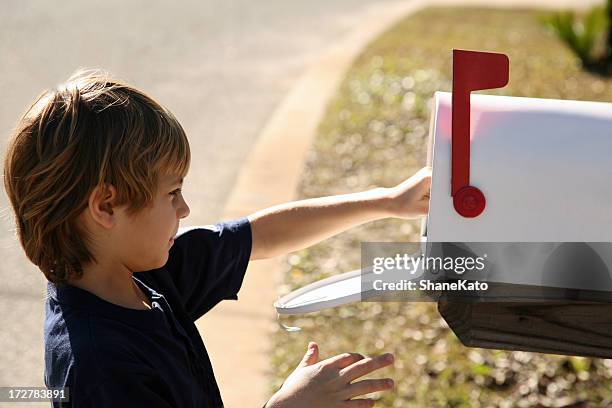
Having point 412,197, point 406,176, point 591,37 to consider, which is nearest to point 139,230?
point 412,197

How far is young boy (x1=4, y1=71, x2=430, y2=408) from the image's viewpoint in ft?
5.22

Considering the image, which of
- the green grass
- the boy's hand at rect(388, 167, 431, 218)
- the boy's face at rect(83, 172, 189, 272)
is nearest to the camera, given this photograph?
the boy's face at rect(83, 172, 189, 272)

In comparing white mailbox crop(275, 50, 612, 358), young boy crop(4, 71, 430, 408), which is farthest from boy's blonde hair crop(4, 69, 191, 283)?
white mailbox crop(275, 50, 612, 358)

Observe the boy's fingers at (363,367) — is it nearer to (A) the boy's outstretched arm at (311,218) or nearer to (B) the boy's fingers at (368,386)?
(B) the boy's fingers at (368,386)

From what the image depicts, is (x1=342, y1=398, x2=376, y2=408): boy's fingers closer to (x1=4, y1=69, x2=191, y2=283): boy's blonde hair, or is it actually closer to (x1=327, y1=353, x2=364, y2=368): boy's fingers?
(x1=327, y1=353, x2=364, y2=368): boy's fingers

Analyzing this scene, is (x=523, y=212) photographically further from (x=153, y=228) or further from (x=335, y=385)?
(x=153, y=228)

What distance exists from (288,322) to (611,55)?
5.75 m

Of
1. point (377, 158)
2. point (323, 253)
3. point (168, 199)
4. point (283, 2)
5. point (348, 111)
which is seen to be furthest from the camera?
point (283, 2)

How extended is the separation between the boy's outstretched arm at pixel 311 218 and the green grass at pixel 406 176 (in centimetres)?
173

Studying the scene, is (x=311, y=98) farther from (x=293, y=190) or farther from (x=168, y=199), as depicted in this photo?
(x=168, y=199)

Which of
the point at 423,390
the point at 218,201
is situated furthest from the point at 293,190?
the point at 423,390

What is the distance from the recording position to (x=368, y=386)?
1.61m

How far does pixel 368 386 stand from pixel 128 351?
0.41 metres

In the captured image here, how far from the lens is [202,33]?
933 centimetres
